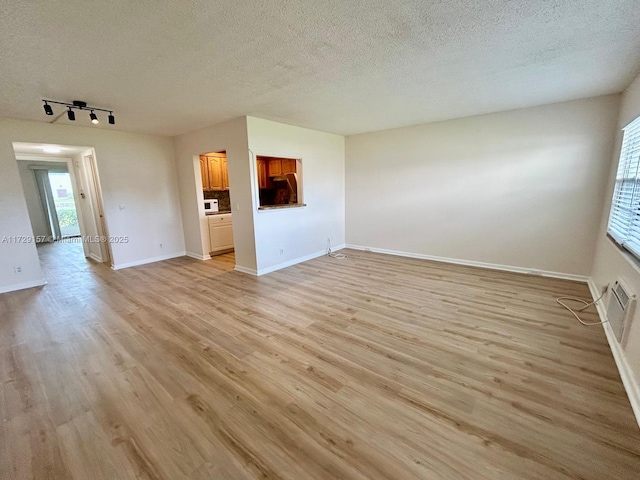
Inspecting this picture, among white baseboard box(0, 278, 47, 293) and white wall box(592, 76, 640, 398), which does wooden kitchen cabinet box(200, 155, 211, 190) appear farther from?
white wall box(592, 76, 640, 398)

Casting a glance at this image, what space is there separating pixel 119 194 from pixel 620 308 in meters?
6.99

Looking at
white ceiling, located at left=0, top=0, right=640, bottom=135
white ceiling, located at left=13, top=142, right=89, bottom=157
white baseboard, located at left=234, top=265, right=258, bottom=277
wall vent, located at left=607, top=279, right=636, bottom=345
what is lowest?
white baseboard, located at left=234, top=265, right=258, bottom=277

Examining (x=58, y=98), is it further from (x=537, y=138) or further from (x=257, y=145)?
(x=537, y=138)

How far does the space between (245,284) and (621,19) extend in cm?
450

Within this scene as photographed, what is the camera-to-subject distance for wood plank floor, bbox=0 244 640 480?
143 cm

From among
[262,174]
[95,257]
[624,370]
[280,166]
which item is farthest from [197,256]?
[624,370]

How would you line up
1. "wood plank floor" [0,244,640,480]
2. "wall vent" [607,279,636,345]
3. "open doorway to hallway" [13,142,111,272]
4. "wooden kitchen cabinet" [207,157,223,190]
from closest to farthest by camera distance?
"wood plank floor" [0,244,640,480] < "wall vent" [607,279,636,345] < "open doorway to hallway" [13,142,111,272] < "wooden kitchen cabinet" [207,157,223,190]

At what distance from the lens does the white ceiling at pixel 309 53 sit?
1679 millimetres

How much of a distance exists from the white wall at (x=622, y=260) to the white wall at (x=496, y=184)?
0.23 metres

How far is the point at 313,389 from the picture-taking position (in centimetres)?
195

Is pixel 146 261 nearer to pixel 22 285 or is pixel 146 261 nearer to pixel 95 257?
pixel 95 257

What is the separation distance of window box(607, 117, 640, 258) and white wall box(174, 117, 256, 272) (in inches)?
171

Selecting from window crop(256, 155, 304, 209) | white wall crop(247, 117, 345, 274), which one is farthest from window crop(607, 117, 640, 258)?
window crop(256, 155, 304, 209)

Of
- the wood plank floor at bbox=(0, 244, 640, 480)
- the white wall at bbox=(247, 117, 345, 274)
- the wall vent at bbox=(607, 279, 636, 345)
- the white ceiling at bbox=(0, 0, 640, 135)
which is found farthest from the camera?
the white wall at bbox=(247, 117, 345, 274)
